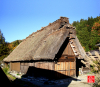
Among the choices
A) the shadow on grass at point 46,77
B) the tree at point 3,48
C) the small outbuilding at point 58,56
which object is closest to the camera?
the shadow on grass at point 46,77

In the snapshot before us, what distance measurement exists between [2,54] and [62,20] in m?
14.4

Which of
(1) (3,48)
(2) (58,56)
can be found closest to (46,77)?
(2) (58,56)

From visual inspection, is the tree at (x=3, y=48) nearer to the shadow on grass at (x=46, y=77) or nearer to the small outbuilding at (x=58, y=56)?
the small outbuilding at (x=58, y=56)

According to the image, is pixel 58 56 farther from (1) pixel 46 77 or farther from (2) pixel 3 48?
(2) pixel 3 48

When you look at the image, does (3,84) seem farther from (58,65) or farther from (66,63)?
(66,63)

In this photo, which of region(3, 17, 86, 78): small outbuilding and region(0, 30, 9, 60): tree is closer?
region(3, 17, 86, 78): small outbuilding

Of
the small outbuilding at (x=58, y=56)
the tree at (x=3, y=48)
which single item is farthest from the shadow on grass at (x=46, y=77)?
the tree at (x=3, y=48)

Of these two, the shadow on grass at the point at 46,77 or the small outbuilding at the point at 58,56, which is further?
the small outbuilding at the point at 58,56

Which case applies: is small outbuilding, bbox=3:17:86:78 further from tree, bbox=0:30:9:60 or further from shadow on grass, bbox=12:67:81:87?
tree, bbox=0:30:9:60

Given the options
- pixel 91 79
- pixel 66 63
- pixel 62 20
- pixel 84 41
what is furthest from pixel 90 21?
pixel 91 79

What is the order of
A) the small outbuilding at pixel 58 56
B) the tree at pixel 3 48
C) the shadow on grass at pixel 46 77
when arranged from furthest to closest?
the tree at pixel 3 48, the small outbuilding at pixel 58 56, the shadow on grass at pixel 46 77

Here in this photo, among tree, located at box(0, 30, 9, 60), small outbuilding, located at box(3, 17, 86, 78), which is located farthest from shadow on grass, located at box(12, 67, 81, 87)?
tree, located at box(0, 30, 9, 60)

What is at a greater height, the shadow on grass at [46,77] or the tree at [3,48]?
the tree at [3,48]

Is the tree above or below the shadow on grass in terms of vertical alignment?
above
